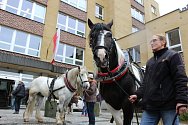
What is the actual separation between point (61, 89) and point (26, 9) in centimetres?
1444

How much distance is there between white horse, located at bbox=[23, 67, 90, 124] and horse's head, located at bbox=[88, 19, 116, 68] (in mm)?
4703

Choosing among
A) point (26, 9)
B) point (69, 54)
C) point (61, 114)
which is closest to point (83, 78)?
point (61, 114)

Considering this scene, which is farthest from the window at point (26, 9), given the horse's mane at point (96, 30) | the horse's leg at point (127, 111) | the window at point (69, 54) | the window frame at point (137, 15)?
the horse's leg at point (127, 111)

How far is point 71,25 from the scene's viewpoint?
75.6 ft

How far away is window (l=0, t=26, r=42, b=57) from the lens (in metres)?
17.1

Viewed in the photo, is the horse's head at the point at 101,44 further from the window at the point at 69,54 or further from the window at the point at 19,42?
the window at the point at 69,54

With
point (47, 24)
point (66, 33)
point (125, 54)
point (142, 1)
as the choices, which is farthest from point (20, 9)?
point (142, 1)

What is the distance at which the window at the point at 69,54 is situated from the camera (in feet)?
67.9

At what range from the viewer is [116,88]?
325cm

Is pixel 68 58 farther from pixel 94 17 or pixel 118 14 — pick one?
pixel 118 14

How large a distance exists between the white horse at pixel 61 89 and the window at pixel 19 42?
10077mm

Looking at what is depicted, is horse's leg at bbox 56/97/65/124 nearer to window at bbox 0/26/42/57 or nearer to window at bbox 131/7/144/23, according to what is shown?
window at bbox 0/26/42/57

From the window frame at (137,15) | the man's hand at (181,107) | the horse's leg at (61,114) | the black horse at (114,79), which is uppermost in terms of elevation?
the window frame at (137,15)

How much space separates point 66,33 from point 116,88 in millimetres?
19230
